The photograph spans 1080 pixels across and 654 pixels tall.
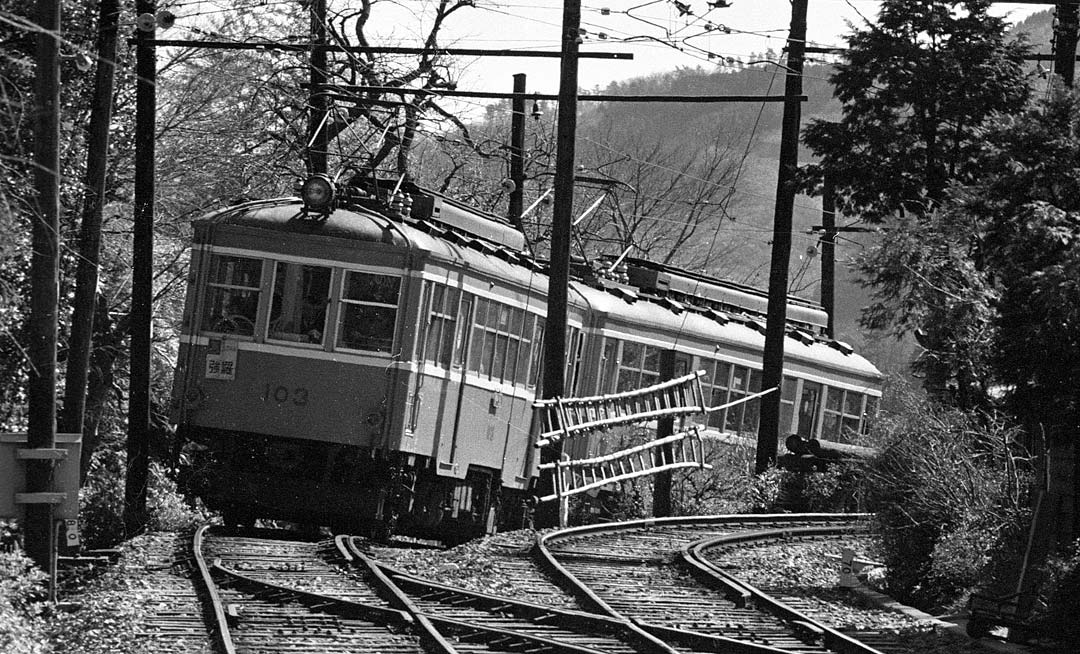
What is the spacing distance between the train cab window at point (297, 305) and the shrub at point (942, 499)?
5.87m

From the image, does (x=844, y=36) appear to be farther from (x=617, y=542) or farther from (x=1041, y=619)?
(x=1041, y=619)

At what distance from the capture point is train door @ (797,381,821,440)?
25.0 meters

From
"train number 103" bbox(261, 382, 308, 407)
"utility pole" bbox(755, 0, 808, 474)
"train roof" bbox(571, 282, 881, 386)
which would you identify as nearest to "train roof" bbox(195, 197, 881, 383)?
"train roof" bbox(571, 282, 881, 386)

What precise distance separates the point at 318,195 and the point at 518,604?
5779mm

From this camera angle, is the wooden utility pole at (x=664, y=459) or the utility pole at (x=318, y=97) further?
the utility pole at (x=318, y=97)

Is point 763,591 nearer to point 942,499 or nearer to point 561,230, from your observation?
point 942,499

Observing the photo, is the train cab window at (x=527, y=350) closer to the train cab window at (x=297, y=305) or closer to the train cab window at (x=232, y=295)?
the train cab window at (x=297, y=305)

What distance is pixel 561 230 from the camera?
18.0 metres

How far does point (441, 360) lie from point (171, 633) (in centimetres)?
632

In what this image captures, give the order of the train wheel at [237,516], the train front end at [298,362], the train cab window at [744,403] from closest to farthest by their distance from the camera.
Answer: the train front end at [298,362] < the train wheel at [237,516] < the train cab window at [744,403]

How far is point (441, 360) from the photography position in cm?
1595

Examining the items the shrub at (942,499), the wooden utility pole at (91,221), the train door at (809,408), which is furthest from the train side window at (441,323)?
the train door at (809,408)

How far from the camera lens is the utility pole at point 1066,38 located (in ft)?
50.2

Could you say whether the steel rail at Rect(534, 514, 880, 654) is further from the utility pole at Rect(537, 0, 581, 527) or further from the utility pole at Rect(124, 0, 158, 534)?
the utility pole at Rect(124, 0, 158, 534)
